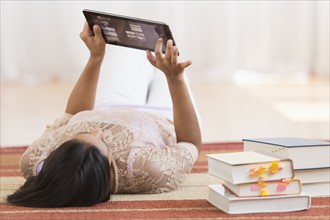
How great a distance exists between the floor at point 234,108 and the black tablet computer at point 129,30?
35.4 inches

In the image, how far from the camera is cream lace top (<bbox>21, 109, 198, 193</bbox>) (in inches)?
65.2

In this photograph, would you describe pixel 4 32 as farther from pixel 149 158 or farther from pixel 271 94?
pixel 149 158

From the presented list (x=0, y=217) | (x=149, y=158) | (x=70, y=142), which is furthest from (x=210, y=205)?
(x=0, y=217)

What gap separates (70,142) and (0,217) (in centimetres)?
21

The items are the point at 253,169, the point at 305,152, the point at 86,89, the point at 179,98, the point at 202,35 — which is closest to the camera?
the point at 253,169

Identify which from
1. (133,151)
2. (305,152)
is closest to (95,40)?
(133,151)

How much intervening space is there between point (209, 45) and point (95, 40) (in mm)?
2727

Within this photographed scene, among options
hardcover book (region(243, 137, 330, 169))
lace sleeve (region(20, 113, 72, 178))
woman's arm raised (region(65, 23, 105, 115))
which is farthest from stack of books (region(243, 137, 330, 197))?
woman's arm raised (region(65, 23, 105, 115))

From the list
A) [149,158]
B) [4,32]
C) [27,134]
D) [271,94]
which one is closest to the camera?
[149,158]

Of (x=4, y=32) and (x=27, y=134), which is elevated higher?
(x=4, y=32)

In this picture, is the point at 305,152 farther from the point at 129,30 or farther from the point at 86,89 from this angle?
the point at 86,89

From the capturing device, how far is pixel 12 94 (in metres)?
4.16

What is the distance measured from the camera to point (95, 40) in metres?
1.99

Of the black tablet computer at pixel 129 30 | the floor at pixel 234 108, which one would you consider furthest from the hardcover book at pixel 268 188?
the floor at pixel 234 108
